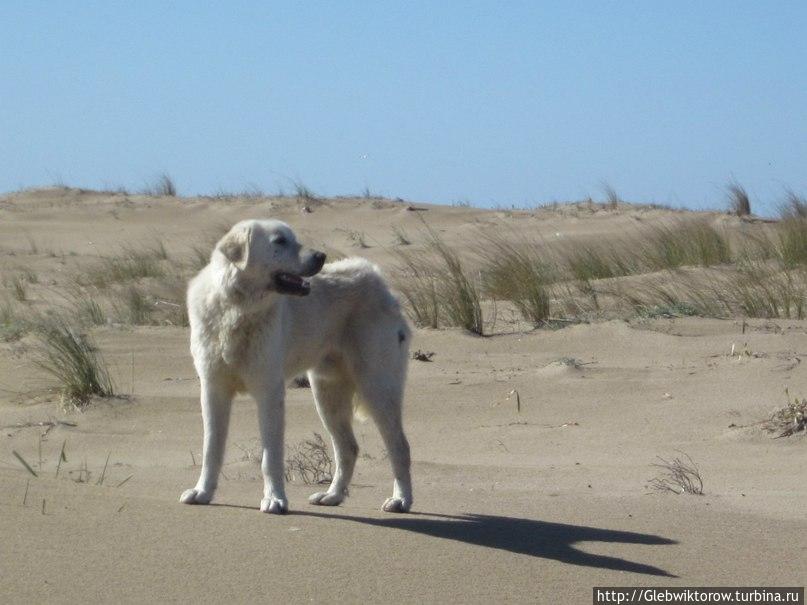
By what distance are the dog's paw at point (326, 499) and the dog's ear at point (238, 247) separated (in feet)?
4.29

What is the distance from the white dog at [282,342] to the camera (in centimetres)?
595

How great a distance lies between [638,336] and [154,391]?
417 cm

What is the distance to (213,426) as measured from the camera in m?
6.10

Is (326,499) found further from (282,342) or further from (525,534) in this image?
(525,534)

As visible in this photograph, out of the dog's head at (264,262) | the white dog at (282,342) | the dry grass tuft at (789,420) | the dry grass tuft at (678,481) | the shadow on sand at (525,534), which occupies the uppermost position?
the dog's head at (264,262)

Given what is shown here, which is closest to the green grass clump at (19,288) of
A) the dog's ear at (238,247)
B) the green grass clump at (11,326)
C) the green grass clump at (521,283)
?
the green grass clump at (11,326)

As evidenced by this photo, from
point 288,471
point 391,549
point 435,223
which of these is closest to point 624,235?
point 435,223

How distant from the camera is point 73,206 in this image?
24812mm

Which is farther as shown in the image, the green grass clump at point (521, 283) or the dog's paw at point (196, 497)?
the green grass clump at point (521, 283)

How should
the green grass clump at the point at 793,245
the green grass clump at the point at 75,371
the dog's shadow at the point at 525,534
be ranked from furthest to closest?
the green grass clump at the point at 793,245
the green grass clump at the point at 75,371
the dog's shadow at the point at 525,534

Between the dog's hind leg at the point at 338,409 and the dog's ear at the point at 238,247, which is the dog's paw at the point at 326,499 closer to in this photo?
the dog's hind leg at the point at 338,409

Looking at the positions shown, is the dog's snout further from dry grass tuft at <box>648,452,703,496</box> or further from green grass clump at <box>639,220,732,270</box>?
green grass clump at <box>639,220,732,270</box>

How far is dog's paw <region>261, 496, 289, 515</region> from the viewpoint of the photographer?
570 cm

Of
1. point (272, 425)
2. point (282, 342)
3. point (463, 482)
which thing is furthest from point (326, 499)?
point (463, 482)
